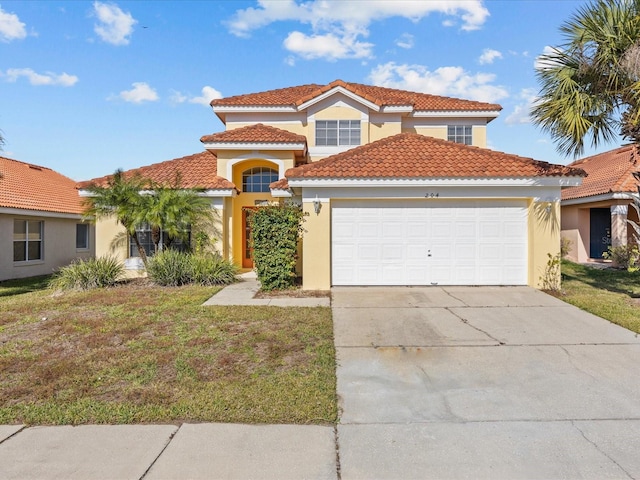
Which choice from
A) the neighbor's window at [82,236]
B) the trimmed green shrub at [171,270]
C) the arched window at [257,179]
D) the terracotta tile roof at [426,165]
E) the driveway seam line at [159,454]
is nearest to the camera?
the driveway seam line at [159,454]

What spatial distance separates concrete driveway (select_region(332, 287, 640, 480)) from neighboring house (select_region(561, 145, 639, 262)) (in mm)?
11882

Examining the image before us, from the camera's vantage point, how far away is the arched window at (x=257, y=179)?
16.9 metres

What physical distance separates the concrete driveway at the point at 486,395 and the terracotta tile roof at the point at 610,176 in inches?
474

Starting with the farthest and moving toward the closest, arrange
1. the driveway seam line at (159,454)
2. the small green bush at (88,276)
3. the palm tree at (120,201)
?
the palm tree at (120,201), the small green bush at (88,276), the driveway seam line at (159,454)

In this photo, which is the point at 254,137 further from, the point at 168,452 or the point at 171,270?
Result: the point at 168,452

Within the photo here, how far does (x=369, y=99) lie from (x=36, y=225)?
15.9 m

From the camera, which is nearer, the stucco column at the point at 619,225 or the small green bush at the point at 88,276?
the small green bush at the point at 88,276

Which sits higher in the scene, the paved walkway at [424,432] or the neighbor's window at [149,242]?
the neighbor's window at [149,242]

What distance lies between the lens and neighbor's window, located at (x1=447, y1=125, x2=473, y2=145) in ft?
62.6

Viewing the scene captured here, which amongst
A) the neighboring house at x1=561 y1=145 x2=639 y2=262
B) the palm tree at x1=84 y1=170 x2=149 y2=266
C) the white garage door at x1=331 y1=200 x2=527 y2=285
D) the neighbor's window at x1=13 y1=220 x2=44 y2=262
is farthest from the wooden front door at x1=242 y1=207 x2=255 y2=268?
the neighboring house at x1=561 y1=145 x2=639 y2=262

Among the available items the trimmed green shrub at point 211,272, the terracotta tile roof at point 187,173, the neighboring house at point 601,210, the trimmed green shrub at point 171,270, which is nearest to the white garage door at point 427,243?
the trimmed green shrub at point 211,272

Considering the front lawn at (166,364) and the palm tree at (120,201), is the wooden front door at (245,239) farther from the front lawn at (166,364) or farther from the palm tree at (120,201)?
the front lawn at (166,364)

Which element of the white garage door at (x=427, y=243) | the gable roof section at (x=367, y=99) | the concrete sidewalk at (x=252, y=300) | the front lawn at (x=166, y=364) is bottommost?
the front lawn at (x=166, y=364)

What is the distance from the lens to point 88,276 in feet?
41.6
